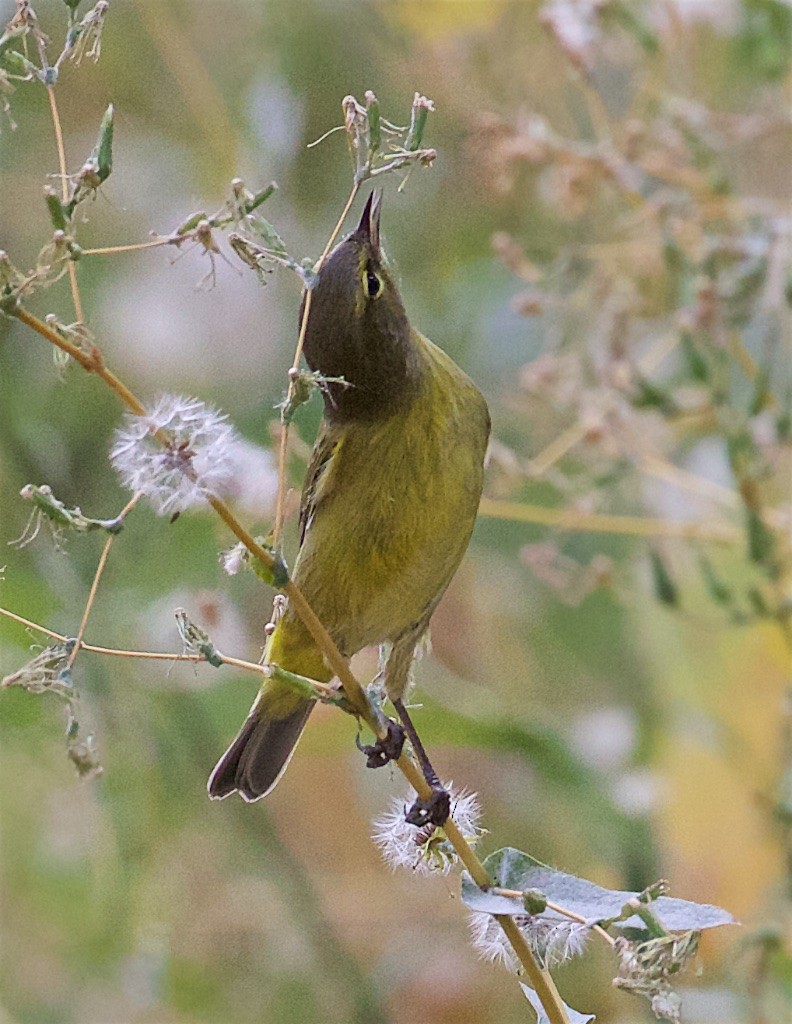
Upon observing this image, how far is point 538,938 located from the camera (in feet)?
2.64

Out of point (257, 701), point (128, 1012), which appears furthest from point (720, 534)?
point (128, 1012)

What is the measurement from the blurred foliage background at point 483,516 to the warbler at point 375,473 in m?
0.10

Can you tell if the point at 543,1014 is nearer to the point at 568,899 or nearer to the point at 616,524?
the point at 568,899

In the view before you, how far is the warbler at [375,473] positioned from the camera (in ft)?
3.96

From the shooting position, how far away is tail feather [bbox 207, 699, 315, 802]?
1.34 meters

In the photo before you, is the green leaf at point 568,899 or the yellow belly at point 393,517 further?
the yellow belly at point 393,517

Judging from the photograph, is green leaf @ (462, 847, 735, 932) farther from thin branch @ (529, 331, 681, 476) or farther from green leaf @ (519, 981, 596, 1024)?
thin branch @ (529, 331, 681, 476)

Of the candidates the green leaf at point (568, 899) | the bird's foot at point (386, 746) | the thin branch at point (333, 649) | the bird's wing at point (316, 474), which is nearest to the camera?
the thin branch at point (333, 649)

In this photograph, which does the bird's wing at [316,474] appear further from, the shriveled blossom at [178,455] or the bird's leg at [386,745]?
the shriveled blossom at [178,455]

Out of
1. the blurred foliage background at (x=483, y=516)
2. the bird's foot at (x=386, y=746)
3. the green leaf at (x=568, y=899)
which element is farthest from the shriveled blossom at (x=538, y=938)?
the blurred foliage background at (x=483, y=516)

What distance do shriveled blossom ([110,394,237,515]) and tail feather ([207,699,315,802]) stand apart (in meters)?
0.66

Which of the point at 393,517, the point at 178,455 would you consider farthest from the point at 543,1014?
the point at 393,517

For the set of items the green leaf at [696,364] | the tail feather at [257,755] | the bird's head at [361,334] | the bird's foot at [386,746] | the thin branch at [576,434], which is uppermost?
the bird's head at [361,334]

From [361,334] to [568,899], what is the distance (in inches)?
25.6
